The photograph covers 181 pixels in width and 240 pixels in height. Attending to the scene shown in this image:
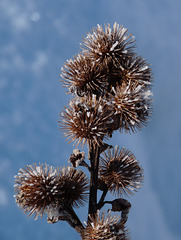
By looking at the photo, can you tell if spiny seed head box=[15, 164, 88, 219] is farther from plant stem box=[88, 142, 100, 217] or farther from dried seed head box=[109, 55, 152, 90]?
dried seed head box=[109, 55, 152, 90]

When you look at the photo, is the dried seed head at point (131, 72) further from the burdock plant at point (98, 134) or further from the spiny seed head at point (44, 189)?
the spiny seed head at point (44, 189)

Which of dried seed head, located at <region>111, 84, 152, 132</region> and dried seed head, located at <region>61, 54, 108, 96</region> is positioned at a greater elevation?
dried seed head, located at <region>61, 54, 108, 96</region>

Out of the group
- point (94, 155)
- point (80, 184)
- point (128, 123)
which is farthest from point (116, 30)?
point (80, 184)

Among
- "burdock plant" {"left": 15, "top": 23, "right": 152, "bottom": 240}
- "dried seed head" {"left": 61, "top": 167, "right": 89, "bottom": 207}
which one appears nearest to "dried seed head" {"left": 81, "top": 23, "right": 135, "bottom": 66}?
"burdock plant" {"left": 15, "top": 23, "right": 152, "bottom": 240}

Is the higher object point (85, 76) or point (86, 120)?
point (85, 76)

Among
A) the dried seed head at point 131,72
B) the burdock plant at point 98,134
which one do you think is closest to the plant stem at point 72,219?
the burdock plant at point 98,134

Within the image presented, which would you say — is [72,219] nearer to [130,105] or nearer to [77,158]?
[77,158]

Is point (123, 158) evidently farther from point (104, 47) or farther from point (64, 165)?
point (104, 47)

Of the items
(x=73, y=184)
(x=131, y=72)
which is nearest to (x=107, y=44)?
(x=131, y=72)
